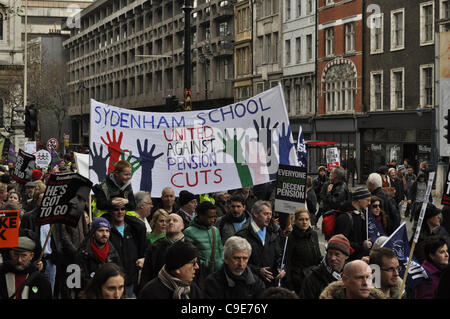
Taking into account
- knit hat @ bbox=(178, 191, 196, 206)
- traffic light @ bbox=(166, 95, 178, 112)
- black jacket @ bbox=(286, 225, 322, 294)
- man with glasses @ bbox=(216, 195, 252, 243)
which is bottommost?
black jacket @ bbox=(286, 225, 322, 294)

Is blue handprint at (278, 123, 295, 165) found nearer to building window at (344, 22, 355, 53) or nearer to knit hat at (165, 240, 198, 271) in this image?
knit hat at (165, 240, 198, 271)

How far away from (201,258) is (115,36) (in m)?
90.3

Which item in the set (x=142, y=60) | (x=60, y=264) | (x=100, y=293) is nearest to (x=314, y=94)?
(x=142, y=60)

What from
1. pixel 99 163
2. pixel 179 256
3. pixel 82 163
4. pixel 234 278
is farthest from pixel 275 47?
pixel 179 256

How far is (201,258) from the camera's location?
8945 millimetres

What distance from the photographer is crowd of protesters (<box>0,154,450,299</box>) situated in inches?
259

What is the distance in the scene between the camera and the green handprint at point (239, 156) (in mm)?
13383

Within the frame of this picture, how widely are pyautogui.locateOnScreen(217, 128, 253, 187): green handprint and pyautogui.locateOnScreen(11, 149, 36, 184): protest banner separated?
5564mm

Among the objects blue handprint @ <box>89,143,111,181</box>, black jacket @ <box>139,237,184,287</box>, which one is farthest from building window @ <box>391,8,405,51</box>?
black jacket @ <box>139,237,184,287</box>

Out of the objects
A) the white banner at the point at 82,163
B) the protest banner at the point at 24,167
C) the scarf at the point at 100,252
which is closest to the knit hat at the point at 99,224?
the scarf at the point at 100,252

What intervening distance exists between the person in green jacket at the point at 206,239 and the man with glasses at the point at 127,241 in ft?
1.96

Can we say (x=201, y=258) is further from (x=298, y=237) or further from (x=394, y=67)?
(x=394, y=67)

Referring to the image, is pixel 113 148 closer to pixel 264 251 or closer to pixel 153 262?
pixel 264 251

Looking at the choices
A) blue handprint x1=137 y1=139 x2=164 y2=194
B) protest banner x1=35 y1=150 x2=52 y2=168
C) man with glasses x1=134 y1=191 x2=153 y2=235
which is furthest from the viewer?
protest banner x1=35 y1=150 x2=52 y2=168
